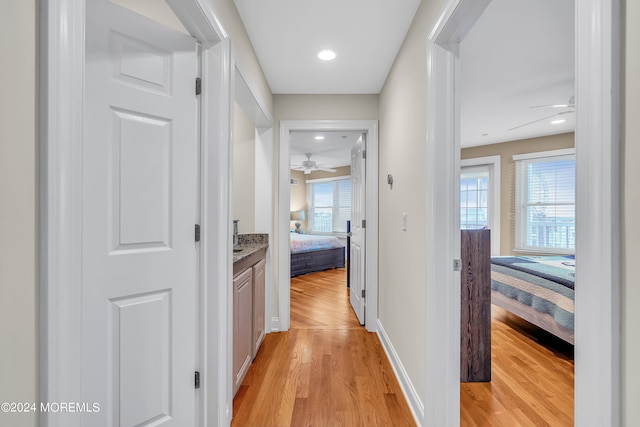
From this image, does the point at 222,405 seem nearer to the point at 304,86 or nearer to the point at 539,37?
the point at 304,86

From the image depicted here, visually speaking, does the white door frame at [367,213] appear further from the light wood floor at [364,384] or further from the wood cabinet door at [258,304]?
the wood cabinet door at [258,304]

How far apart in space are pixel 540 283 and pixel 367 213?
1.69 metres

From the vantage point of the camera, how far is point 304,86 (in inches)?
111

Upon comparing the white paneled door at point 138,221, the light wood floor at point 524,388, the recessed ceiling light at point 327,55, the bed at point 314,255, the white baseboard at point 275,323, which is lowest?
the light wood floor at point 524,388

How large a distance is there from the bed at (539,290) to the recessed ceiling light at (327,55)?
268 cm

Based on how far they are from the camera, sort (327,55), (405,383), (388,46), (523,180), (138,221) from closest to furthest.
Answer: (138,221) → (405,383) → (388,46) → (327,55) → (523,180)

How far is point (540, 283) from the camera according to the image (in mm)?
2648

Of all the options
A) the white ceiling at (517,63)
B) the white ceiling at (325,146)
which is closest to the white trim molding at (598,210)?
the white ceiling at (517,63)

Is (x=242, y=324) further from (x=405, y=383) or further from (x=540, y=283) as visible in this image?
(x=540, y=283)

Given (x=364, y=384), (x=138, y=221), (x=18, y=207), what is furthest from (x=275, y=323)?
(x=18, y=207)

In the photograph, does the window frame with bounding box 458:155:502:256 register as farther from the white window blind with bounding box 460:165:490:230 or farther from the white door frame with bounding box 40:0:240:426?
the white door frame with bounding box 40:0:240:426

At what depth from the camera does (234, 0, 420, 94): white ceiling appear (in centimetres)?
175

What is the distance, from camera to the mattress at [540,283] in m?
2.36

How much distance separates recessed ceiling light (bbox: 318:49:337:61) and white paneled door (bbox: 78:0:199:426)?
44.9 inches
